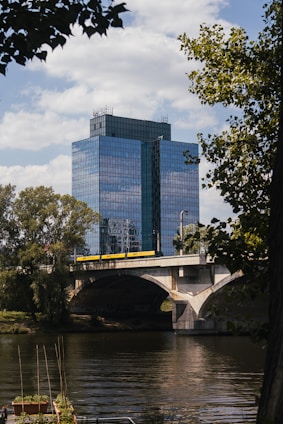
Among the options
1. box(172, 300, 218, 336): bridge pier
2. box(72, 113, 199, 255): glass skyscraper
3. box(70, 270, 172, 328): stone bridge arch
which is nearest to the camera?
box(172, 300, 218, 336): bridge pier

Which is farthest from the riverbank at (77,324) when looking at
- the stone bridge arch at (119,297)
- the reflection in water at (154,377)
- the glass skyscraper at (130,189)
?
the glass skyscraper at (130,189)

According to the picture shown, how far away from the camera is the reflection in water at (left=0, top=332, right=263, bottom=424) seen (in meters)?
27.2

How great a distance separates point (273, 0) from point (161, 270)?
239 ft

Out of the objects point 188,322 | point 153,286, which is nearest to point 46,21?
point 188,322

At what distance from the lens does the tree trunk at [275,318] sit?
20.2 feet

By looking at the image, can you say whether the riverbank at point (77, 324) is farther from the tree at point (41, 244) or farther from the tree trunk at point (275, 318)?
the tree trunk at point (275, 318)

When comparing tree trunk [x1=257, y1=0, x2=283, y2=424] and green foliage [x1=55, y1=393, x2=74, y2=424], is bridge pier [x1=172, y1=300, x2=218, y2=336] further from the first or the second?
tree trunk [x1=257, y1=0, x2=283, y2=424]

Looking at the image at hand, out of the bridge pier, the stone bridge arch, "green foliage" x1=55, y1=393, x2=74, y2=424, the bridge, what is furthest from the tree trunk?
the stone bridge arch

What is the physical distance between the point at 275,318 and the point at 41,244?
81766 mm

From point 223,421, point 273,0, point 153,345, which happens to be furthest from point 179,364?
point 273,0

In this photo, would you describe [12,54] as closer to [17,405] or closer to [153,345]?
[17,405]

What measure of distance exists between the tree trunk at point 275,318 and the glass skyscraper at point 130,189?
573 ft

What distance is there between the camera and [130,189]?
631 feet

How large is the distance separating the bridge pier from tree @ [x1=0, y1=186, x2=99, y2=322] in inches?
537
